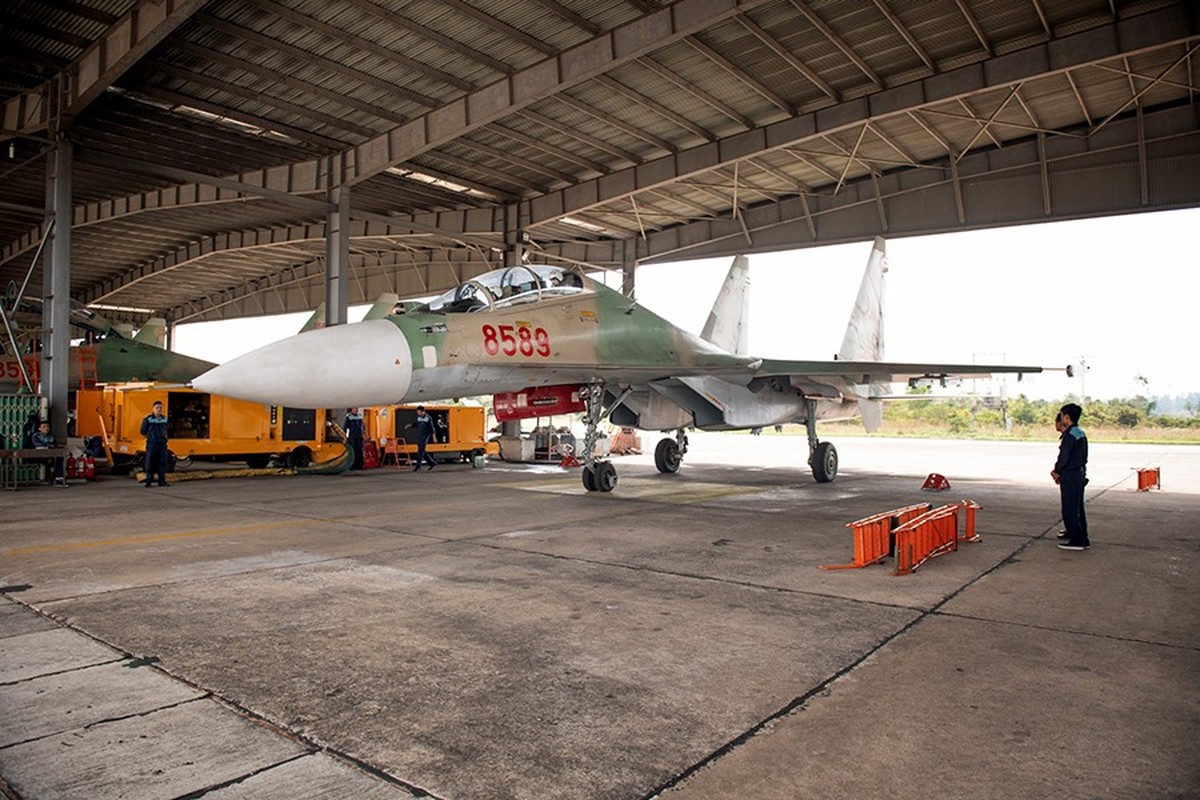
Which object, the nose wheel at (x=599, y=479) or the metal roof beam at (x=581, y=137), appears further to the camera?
the metal roof beam at (x=581, y=137)

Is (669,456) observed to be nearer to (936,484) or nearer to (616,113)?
(936,484)

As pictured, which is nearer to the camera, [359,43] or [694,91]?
[359,43]

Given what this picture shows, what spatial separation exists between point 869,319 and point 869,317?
0.05 metres

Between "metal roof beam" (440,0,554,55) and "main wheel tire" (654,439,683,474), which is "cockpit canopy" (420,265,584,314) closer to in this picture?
"metal roof beam" (440,0,554,55)

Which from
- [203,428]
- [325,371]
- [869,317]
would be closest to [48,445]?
[203,428]

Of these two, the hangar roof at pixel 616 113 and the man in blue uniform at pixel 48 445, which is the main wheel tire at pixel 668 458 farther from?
the man in blue uniform at pixel 48 445

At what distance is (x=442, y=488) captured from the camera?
12.3 m

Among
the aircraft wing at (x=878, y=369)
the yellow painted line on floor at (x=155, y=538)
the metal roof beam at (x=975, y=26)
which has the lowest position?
the yellow painted line on floor at (x=155, y=538)

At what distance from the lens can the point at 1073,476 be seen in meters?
6.51

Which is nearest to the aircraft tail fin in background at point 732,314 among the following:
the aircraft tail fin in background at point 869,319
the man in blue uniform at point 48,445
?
the aircraft tail fin in background at point 869,319

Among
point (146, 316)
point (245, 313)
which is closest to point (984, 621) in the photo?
point (245, 313)

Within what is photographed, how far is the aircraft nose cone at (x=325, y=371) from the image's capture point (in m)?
6.84

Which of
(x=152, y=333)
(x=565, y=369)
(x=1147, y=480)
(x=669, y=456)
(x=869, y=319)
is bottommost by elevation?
(x=1147, y=480)

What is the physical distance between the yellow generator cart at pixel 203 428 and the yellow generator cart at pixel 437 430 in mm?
1671
